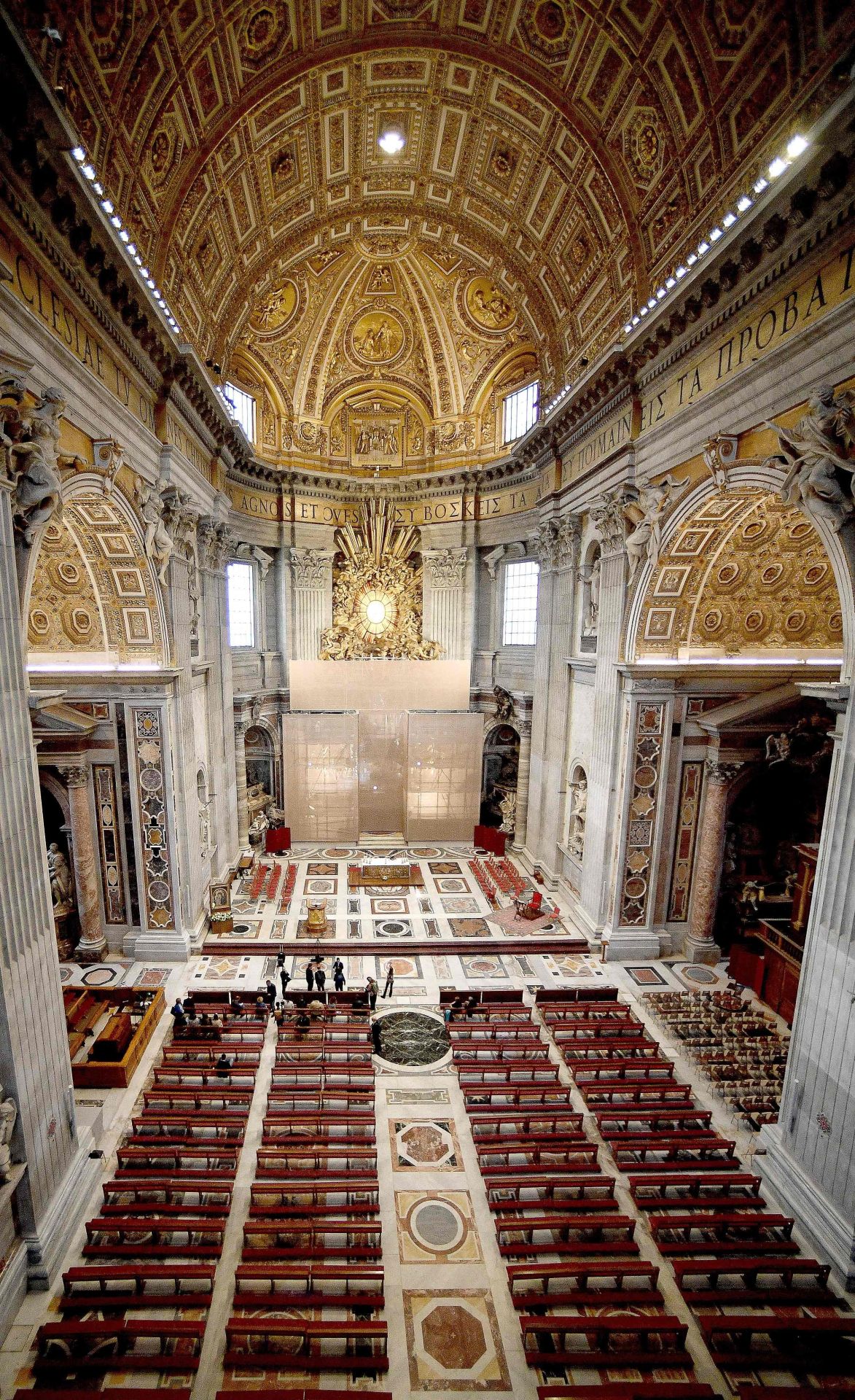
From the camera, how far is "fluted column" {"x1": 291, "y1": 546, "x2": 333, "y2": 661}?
20.5 meters

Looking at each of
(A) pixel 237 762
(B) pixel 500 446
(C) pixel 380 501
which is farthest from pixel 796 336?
(A) pixel 237 762

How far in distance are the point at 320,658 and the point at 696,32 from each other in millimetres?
16301

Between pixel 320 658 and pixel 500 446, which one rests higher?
pixel 500 446

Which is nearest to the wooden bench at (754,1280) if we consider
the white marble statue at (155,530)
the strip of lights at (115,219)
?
the white marble statue at (155,530)

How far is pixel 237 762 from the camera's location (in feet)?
60.9

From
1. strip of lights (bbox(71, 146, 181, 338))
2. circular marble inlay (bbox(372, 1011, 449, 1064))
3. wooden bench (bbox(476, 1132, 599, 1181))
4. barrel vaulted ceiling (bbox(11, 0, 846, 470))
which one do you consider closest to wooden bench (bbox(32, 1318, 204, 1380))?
wooden bench (bbox(476, 1132, 599, 1181))

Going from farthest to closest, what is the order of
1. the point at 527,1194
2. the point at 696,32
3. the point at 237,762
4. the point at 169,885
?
1. the point at 237,762
2. the point at 169,885
3. the point at 696,32
4. the point at 527,1194

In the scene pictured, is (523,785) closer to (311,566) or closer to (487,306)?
(311,566)

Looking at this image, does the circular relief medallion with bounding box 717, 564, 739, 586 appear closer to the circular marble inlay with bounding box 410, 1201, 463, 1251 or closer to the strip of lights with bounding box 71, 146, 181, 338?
the strip of lights with bounding box 71, 146, 181, 338

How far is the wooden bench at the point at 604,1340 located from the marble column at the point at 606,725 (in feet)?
25.3

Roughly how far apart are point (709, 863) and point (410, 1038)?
22.9 ft

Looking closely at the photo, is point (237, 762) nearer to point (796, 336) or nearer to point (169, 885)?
point (169, 885)

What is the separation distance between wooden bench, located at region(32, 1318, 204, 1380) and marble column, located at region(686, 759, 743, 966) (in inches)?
422

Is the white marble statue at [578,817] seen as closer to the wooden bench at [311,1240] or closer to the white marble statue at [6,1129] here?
the wooden bench at [311,1240]
